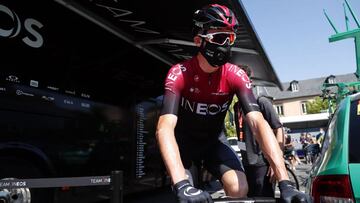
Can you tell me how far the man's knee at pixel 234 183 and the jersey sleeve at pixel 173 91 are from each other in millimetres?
692

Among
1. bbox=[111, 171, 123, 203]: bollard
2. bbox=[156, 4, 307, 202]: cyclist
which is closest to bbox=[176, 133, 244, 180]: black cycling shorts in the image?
bbox=[156, 4, 307, 202]: cyclist

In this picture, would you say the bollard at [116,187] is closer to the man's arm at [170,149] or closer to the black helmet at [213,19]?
the man's arm at [170,149]

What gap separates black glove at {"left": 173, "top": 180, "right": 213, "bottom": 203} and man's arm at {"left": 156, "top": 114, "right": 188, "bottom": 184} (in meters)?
0.10

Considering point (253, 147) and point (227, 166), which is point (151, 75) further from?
point (227, 166)

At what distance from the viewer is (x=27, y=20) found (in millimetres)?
4820

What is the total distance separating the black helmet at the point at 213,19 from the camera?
2355 millimetres

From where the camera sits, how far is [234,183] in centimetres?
251

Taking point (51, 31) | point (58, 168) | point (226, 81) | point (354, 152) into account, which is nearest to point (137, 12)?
point (51, 31)

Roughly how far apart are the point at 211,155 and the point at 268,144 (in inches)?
23.5

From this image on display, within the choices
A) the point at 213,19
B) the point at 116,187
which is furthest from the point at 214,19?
the point at 116,187

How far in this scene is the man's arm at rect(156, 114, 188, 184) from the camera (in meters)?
1.92

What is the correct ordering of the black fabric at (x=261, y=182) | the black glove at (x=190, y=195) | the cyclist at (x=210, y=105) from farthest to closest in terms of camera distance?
the black fabric at (x=261, y=182) → the cyclist at (x=210, y=105) → the black glove at (x=190, y=195)

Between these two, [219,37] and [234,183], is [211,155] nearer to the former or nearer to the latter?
[234,183]

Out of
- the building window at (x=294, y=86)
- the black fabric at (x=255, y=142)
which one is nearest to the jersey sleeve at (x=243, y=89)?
the black fabric at (x=255, y=142)
